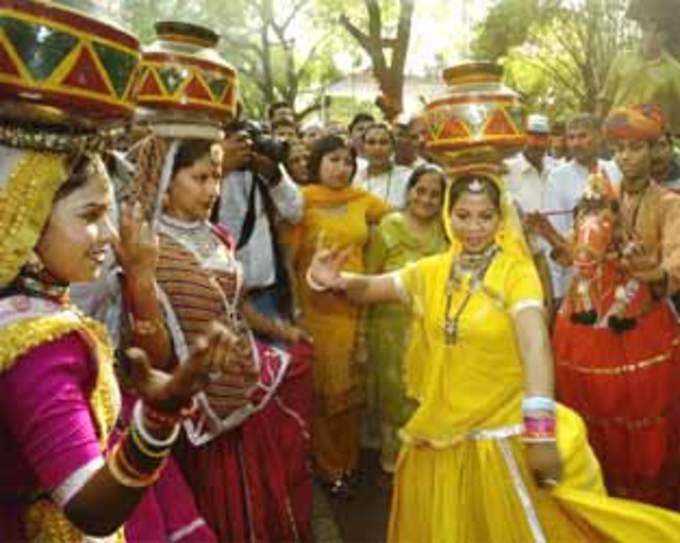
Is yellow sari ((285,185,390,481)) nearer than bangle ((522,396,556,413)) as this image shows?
No

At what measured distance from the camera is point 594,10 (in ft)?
74.8

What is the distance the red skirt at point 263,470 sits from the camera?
370 cm

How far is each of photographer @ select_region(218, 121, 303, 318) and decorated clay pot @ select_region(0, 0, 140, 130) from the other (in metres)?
2.57

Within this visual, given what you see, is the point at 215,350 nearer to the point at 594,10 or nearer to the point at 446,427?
the point at 446,427

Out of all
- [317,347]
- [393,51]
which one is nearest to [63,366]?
[317,347]

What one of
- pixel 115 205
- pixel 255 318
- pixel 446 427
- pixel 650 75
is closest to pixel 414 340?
pixel 446 427

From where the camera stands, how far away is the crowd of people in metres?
1.77

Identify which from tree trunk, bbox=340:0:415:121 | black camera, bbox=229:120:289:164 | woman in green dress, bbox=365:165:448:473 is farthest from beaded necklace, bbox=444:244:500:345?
tree trunk, bbox=340:0:415:121

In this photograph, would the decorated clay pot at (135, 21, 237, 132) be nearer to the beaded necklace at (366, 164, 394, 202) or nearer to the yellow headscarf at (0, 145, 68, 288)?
the yellow headscarf at (0, 145, 68, 288)

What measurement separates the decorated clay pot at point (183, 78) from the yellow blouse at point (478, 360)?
1108 millimetres

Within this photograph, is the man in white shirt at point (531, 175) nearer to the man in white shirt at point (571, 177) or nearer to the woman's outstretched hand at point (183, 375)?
the man in white shirt at point (571, 177)

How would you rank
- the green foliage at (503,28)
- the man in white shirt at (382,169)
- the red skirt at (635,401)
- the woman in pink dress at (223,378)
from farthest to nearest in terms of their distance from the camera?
the green foliage at (503,28)
the man in white shirt at (382,169)
the red skirt at (635,401)
the woman in pink dress at (223,378)

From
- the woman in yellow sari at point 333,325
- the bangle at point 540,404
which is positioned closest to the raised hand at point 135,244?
the bangle at point 540,404

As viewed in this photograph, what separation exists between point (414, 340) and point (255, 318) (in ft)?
2.36
